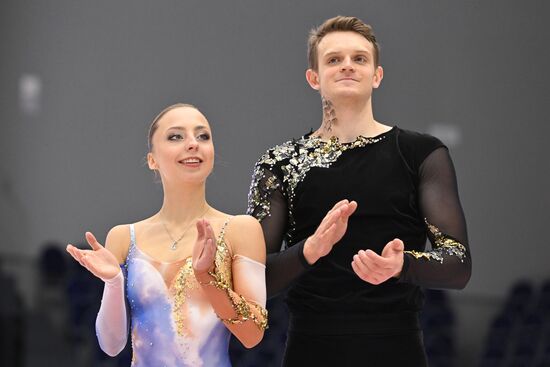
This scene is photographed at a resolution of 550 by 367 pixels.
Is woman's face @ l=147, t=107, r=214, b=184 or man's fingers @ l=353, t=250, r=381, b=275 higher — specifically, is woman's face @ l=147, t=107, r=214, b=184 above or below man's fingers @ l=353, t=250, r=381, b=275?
above

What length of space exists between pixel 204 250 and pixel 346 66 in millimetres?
683

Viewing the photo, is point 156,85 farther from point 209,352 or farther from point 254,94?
point 209,352

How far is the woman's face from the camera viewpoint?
7.20ft

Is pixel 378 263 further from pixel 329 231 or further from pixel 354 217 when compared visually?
pixel 354 217

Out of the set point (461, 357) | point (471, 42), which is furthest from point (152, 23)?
point (461, 357)

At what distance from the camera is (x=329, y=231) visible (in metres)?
2.02

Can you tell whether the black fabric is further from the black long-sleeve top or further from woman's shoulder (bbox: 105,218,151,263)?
woman's shoulder (bbox: 105,218,151,263)

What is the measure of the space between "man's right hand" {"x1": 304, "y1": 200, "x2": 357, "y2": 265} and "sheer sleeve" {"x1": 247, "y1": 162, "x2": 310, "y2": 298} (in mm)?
60

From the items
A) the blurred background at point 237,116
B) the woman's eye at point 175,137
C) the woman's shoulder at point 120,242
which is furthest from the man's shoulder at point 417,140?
the blurred background at point 237,116

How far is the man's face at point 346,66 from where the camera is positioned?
7.53 ft

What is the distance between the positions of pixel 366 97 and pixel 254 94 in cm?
381

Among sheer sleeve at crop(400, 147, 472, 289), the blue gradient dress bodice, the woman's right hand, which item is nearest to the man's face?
sheer sleeve at crop(400, 147, 472, 289)

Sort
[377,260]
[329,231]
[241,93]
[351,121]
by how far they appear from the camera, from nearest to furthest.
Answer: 1. [377,260]
2. [329,231]
3. [351,121]
4. [241,93]

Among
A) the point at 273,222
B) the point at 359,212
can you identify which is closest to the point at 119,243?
the point at 273,222
